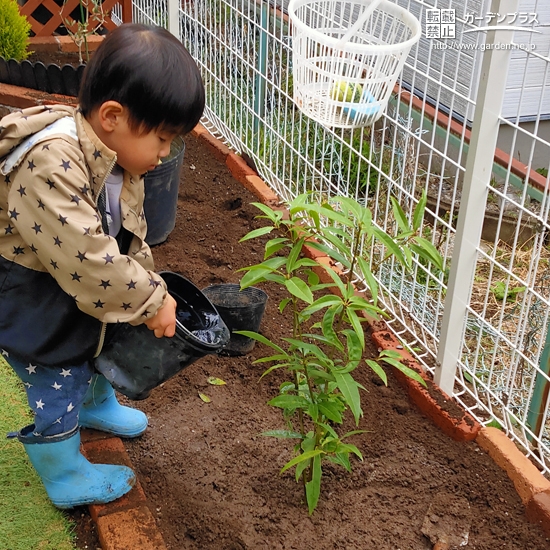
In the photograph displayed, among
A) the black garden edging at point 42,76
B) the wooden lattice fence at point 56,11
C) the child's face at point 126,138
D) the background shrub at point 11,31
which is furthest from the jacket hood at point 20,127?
the wooden lattice fence at point 56,11

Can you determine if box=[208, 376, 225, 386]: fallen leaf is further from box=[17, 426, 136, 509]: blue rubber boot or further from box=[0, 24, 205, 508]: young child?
box=[0, 24, 205, 508]: young child

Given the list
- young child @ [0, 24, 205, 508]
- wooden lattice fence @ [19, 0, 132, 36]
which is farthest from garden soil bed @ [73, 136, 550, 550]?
wooden lattice fence @ [19, 0, 132, 36]

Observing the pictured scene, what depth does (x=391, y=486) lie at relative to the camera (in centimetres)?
236

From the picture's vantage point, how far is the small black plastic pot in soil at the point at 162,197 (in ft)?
11.3

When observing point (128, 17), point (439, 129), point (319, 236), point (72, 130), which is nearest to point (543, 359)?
point (319, 236)

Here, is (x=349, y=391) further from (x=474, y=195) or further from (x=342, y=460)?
(x=474, y=195)

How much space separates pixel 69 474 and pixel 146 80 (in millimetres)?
1158

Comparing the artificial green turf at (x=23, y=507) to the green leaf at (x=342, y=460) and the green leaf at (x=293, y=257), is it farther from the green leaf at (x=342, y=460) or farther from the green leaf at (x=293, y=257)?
the green leaf at (x=293, y=257)

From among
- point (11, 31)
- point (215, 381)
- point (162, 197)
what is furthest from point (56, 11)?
point (215, 381)

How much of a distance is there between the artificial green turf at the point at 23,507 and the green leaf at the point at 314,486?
2.26 ft

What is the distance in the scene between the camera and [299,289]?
74.0 inches

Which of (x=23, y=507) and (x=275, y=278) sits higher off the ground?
(x=275, y=278)

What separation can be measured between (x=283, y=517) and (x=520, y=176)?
1389mm

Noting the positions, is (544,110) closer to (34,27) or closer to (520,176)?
(520,176)
